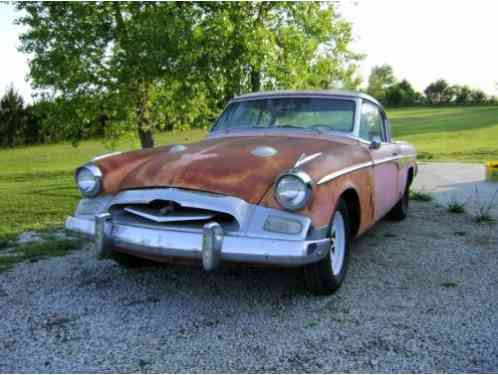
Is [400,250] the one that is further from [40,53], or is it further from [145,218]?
[40,53]

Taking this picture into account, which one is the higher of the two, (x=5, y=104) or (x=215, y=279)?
(x=5, y=104)

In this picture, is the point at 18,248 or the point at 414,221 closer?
the point at 18,248

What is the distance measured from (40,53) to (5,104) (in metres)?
27.2

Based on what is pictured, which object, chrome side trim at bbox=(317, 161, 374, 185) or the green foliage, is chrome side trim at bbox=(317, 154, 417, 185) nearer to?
chrome side trim at bbox=(317, 161, 374, 185)

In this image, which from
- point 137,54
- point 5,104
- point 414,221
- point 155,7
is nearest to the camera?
point 414,221

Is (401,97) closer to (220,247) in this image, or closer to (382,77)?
(382,77)

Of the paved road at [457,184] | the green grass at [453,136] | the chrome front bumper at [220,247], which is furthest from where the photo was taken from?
the green grass at [453,136]

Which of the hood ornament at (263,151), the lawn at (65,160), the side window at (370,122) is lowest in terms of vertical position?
the lawn at (65,160)

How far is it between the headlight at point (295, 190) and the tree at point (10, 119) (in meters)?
34.7

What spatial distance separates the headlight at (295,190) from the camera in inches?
120

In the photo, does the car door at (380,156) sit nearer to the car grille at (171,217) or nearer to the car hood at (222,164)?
the car hood at (222,164)

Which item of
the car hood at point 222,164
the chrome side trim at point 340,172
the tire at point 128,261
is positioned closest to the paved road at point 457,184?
the chrome side trim at point 340,172

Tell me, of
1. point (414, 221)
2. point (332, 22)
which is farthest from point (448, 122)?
point (414, 221)

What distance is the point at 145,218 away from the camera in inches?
132
